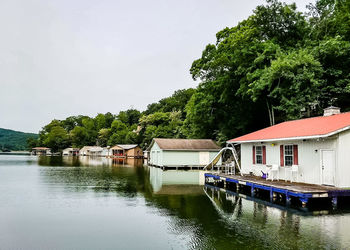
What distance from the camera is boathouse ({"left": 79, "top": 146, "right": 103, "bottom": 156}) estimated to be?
9407cm

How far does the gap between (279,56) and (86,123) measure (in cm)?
10314

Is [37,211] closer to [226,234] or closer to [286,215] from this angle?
[226,234]

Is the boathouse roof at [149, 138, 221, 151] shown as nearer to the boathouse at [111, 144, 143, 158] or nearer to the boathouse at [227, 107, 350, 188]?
the boathouse at [227, 107, 350, 188]

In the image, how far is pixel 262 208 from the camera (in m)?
12.5

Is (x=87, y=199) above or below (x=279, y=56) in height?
A: below

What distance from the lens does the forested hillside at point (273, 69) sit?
23.4m

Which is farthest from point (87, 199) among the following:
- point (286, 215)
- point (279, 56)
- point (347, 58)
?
point (347, 58)


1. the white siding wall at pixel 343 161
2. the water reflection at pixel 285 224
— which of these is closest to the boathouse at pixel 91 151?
the water reflection at pixel 285 224

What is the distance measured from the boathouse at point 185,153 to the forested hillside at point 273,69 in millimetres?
2801

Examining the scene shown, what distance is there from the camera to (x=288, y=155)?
16.1m

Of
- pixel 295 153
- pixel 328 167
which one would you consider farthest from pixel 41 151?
pixel 328 167

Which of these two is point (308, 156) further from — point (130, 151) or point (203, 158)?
point (130, 151)

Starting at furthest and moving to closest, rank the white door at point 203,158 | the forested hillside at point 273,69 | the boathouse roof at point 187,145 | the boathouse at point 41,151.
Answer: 1. the boathouse at point 41,151
2. the white door at point 203,158
3. the boathouse roof at point 187,145
4. the forested hillside at point 273,69

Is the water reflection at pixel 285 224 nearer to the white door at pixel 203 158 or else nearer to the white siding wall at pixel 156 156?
the white door at pixel 203 158
